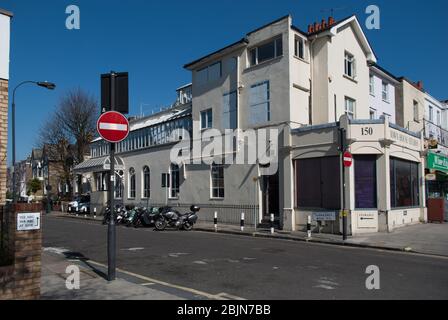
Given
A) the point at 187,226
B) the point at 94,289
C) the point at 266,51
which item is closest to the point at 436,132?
the point at 266,51

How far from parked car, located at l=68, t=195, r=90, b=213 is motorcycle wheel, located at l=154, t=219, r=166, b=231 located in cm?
2104

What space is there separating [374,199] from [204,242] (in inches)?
317

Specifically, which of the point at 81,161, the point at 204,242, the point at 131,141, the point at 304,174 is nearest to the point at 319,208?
the point at 304,174

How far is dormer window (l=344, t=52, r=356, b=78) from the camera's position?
79.0ft

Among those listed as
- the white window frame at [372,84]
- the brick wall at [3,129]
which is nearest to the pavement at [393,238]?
the white window frame at [372,84]

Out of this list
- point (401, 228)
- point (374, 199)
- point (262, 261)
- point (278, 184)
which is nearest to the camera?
point (262, 261)

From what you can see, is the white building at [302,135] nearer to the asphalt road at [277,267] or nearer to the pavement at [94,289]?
the asphalt road at [277,267]

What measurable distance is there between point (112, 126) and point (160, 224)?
→ 13646 millimetres

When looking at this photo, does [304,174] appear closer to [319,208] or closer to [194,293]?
[319,208]

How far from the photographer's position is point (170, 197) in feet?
96.5

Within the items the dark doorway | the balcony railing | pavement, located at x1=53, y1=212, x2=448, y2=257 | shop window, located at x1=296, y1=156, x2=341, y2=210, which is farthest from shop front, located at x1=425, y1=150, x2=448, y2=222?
the dark doorway

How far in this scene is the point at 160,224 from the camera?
835 inches

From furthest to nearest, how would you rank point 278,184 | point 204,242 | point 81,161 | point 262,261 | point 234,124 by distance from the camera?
point 81,161 → point 234,124 → point 278,184 → point 204,242 → point 262,261

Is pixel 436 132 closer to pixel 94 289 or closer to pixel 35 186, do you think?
pixel 94 289
